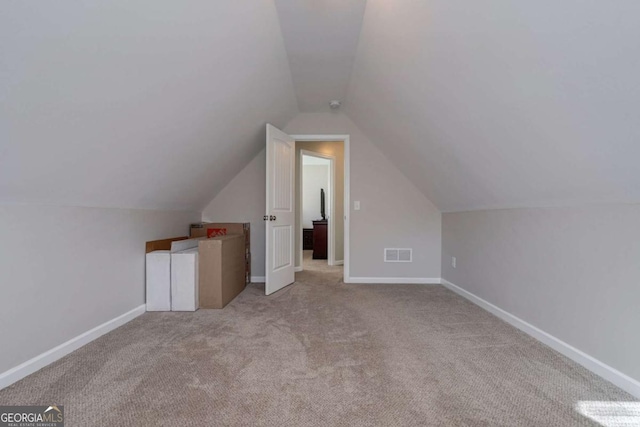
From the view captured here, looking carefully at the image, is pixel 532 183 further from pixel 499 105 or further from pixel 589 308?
pixel 589 308

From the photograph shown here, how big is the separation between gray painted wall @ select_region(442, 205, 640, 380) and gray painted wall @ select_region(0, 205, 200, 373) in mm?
3138

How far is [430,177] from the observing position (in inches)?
131

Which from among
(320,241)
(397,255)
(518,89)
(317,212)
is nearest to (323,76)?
(518,89)

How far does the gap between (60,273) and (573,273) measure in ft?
10.4

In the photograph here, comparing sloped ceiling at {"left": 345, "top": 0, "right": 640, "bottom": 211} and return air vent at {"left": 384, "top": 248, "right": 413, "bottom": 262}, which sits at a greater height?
sloped ceiling at {"left": 345, "top": 0, "right": 640, "bottom": 211}

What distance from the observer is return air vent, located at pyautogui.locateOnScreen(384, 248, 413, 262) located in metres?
3.93

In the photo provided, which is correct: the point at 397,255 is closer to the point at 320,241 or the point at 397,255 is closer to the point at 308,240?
the point at 320,241

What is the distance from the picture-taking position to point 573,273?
186 cm

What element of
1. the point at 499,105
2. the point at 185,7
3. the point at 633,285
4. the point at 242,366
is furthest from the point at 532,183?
the point at 185,7

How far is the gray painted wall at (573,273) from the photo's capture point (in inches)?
60.3

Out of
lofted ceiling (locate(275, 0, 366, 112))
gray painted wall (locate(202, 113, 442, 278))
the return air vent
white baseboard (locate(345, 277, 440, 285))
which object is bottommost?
white baseboard (locate(345, 277, 440, 285))

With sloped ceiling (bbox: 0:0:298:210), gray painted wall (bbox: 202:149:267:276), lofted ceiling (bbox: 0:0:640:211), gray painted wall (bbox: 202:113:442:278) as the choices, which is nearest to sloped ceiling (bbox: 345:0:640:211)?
lofted ceiling (bbox: 0:0:640:211)

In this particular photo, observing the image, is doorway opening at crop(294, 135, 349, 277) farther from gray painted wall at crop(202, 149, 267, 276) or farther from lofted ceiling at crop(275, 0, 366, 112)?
lofted ceiling at crop(275, 0, 366, 112)

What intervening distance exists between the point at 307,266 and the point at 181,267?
271 centimetres
